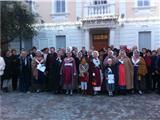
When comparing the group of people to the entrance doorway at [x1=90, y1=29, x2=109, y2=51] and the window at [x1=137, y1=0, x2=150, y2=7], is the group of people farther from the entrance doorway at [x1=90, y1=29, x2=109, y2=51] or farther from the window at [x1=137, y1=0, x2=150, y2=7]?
the entrance doorway at [x1=90, y1=29, x2=109, y2=51]

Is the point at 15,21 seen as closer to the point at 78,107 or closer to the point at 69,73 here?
the point at 69,73

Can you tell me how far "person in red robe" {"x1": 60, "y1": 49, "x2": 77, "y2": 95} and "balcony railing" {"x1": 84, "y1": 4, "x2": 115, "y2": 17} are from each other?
10.8m

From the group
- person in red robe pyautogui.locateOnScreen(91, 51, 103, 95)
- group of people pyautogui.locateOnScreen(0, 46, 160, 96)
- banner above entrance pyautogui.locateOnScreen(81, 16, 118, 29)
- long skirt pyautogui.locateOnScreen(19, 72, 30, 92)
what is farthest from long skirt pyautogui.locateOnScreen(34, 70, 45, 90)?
banner above entrance pyautogui.locateOnScreen(81, 16, 118, 29)

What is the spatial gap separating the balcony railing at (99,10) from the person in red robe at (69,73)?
10792 mm

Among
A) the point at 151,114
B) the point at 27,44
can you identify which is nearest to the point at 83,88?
the point at 151,114

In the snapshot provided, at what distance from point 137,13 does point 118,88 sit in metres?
11.4

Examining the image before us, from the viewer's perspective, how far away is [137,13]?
84.7 ft

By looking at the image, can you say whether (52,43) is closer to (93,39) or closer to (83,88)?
(93,39)

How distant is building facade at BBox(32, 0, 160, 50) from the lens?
1008 inches

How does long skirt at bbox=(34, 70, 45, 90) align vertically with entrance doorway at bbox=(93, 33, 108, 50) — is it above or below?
below

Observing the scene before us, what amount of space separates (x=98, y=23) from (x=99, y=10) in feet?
2.99

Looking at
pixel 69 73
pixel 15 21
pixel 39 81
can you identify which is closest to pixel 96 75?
pixel 69 73

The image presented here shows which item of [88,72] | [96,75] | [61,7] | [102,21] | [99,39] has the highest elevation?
[61,7]

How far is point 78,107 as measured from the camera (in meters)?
13.1
